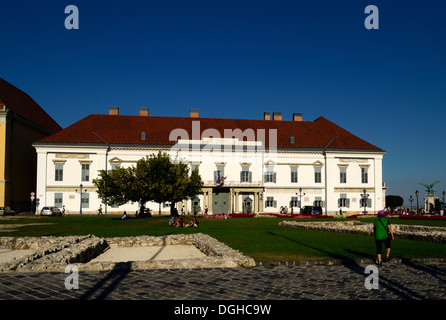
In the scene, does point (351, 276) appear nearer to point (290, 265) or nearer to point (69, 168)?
point (290, 265)

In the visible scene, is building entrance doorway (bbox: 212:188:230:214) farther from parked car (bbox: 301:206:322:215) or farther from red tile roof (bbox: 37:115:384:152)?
parked car (bbox: 301:206:322:215)

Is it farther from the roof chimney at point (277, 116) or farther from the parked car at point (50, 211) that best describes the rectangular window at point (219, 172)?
the parked car at point (50, 211)

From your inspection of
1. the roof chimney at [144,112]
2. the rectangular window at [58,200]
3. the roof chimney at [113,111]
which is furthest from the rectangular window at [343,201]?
the rectangular window at [58,200]

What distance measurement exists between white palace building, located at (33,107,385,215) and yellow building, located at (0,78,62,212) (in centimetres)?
376

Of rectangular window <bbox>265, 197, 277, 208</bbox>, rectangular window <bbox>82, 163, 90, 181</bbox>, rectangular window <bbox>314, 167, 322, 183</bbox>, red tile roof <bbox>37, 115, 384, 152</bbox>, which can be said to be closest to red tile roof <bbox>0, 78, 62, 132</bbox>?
red tile roof <bbox>37, 115, 384, 152</bbox>

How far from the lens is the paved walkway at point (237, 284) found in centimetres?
848

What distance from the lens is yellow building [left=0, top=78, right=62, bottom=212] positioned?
5222 centimetres

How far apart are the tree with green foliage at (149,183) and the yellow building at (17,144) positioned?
14.3 meters

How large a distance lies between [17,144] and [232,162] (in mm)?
28449

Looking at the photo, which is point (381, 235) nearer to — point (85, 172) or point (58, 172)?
point (85, 172)

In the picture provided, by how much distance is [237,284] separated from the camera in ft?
31.5

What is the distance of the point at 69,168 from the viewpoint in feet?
187
